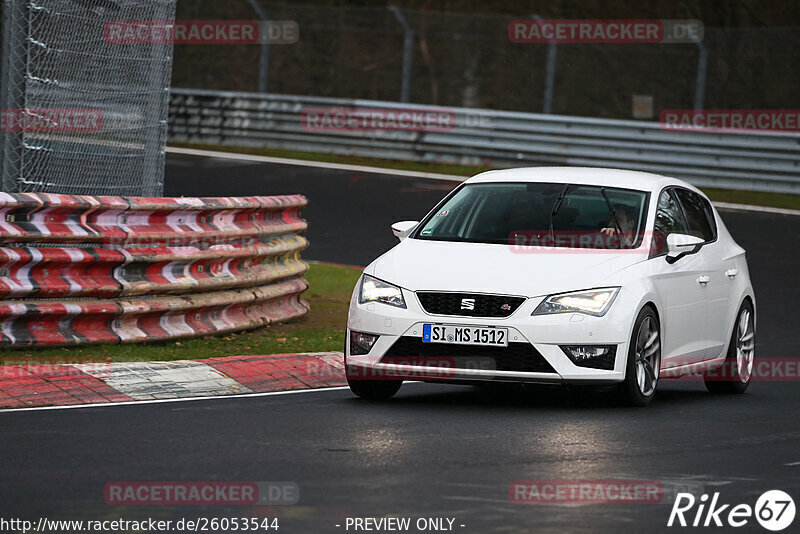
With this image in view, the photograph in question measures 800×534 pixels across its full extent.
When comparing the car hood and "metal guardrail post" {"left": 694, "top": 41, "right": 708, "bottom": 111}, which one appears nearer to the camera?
the car hood

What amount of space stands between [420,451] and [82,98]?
5.80 m

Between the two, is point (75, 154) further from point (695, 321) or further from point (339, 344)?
point (695, 321)

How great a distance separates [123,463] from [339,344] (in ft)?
17.4

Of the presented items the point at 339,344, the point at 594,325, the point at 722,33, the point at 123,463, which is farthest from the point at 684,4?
the point at 123,463

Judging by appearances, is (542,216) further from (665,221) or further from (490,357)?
(490,357)

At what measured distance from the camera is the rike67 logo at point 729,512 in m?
6.59

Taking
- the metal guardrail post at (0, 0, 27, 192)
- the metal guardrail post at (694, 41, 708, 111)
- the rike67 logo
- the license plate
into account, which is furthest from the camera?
the metal guardrail post at (694, 41, 708, 111)

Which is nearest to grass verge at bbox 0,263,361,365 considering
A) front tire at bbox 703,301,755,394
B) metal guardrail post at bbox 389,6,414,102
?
front tire at bbox 703,301,755,394

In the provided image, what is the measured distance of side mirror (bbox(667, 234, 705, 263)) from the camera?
1038 cm

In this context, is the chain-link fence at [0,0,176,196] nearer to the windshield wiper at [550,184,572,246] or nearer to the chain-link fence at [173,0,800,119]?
the windshield wiper at [550,184,572,246]

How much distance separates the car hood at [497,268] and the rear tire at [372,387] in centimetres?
65

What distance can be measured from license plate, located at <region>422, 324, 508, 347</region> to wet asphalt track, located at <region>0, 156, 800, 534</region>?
443 mm

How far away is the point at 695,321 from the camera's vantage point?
10.8 meters

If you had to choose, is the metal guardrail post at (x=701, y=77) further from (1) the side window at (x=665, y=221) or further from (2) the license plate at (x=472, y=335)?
(2) the license plate at (x=472, y=335)
